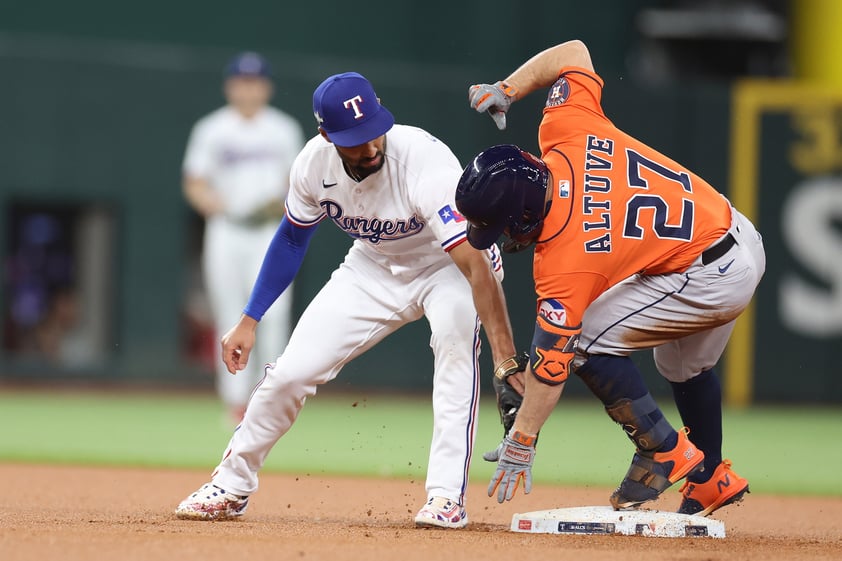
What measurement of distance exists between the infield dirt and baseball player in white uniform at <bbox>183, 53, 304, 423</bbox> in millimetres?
2242

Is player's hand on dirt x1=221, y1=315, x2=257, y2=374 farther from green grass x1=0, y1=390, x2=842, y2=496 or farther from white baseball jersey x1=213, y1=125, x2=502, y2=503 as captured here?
green grass x1=0, y1=390, x2=842, y2=496

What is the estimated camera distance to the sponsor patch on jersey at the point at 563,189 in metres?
4.69

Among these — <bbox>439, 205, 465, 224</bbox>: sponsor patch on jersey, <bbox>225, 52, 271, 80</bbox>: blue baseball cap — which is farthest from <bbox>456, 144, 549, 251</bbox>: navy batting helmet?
<bbox>225, 52, 271, 80</bbox>: blue baseball cap

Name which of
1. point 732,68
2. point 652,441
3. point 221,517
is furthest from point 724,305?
point 732,68

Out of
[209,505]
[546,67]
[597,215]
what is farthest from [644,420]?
[209,505]

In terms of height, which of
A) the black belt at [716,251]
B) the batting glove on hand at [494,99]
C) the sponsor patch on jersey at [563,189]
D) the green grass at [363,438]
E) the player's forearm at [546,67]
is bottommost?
the green grass at [363,438]

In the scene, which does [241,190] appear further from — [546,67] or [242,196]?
[546,67]

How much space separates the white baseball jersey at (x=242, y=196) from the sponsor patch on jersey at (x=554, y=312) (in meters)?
4.85

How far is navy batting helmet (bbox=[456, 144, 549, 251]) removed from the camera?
15.1ft

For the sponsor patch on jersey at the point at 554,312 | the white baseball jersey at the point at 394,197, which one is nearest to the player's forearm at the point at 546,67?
the white baseball jersey at the point at 394,197

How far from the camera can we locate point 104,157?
1230 centimetres

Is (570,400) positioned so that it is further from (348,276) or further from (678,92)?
(348,276)

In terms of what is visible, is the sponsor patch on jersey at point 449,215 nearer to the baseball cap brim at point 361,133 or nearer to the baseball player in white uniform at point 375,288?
the baseball player in white uniform at point 375,288

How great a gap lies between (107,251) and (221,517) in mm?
7504
